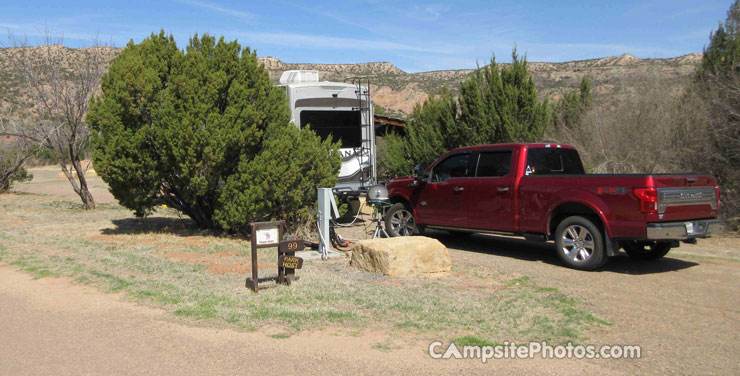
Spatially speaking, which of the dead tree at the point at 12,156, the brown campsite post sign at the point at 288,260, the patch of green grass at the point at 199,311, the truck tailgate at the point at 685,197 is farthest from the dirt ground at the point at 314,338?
the dead tree at the point at 12,156

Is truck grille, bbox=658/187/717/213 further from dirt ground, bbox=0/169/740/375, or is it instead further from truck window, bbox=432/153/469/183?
truck window, bbox=432/153/469/183

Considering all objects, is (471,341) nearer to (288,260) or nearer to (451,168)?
(288,260)

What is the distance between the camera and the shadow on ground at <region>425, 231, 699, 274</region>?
8602 mm

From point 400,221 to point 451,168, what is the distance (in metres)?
1.57

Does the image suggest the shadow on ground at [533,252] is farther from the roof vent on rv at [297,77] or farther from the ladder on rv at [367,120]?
the roof vent on rv at [297,77]

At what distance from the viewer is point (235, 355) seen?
16.2 ft

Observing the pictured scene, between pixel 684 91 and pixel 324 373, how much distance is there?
14667 millimetres

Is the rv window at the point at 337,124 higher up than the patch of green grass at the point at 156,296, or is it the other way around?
the rv window at the point at 337,124

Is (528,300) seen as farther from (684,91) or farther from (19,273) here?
(684,91)

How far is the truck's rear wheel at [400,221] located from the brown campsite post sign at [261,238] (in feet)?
13.6

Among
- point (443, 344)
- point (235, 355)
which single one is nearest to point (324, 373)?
point (235, 355)

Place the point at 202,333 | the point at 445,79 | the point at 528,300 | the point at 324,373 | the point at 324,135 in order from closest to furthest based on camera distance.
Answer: the point at 324,373 → the point at 202,333 → the point at 528,300 → the point at 324,135 → the point at 445,79

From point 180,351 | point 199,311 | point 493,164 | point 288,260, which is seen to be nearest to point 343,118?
point 493,164

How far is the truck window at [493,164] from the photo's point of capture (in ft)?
31.3
